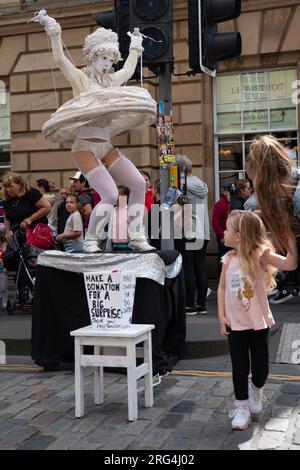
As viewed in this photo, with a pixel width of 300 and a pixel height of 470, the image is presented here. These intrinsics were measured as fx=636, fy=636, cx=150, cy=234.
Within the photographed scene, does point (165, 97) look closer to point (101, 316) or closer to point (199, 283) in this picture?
point (199, 283)

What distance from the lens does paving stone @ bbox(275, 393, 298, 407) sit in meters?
4.42

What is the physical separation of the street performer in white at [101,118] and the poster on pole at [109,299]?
1.04 m

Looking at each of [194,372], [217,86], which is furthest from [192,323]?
[217,86]

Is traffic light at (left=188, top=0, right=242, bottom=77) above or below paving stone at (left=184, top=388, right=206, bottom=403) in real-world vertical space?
above

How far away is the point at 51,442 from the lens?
3.75m

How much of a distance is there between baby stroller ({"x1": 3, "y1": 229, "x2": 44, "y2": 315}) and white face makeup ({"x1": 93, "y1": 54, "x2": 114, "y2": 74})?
3.32m

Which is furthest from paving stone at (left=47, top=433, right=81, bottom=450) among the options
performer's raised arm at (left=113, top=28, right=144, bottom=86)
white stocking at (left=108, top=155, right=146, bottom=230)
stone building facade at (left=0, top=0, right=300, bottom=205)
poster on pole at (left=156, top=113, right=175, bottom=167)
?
stone building facade at (left=0, top=0, right=300, bottom=205)

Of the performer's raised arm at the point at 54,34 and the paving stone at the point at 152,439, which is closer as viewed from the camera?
the paving stone at the point at 152,439

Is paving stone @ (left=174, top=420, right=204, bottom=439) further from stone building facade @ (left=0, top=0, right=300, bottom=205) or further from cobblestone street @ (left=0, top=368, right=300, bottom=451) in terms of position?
stone building facade @ (left=0, top=0, right=300, bottom=205)

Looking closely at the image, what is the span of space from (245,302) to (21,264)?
4.74 metres

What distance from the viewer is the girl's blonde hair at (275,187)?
3457 millimetres

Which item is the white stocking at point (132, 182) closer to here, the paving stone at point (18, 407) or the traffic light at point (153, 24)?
the paving stone at point (18, 407)

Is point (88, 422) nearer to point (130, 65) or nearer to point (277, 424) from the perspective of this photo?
point (277, 424)

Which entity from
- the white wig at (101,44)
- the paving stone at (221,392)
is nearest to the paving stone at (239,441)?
the paving stone at (221,392)
